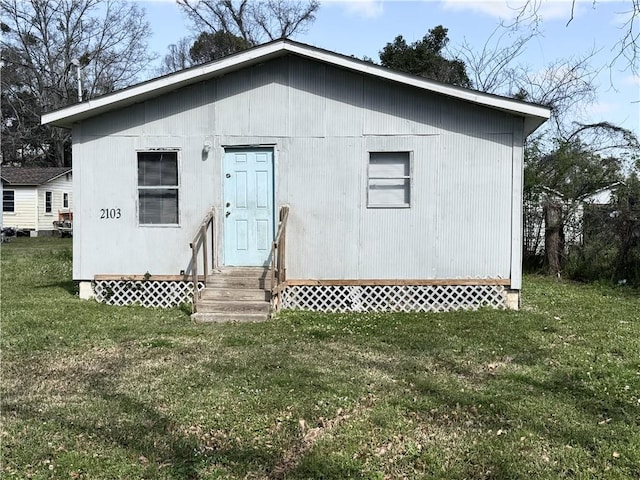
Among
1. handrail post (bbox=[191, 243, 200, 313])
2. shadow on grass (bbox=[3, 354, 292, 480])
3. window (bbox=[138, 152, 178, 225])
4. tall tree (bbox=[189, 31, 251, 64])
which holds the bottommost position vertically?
shadow on grass (bbox=[3, 354, 292, 480])

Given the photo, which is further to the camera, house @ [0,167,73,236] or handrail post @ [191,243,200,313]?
house @ [0,167,73,236]

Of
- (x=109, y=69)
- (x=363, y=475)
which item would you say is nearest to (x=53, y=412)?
(x=363, y=475)

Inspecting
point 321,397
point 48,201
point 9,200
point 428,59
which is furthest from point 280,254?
point 9,200

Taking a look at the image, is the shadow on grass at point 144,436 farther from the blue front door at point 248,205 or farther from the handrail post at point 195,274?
the blue front door at point 248,205

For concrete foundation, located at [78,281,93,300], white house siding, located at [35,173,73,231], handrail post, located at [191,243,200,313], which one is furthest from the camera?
white house siding, located at [35,173,73,231]

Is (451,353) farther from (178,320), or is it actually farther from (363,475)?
(178,320)

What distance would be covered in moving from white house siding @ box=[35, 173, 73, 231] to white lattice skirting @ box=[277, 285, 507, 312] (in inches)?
994

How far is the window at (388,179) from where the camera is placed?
893 cm

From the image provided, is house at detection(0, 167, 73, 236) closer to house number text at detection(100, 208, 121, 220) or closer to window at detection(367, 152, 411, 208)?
house number text at detection(100, 208, 121, 220)

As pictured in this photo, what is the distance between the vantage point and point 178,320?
7992 millimetres

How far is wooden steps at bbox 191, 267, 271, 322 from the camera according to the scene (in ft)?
25.8

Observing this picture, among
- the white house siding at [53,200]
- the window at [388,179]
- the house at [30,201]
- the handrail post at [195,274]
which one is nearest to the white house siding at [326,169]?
the window at [388,179]

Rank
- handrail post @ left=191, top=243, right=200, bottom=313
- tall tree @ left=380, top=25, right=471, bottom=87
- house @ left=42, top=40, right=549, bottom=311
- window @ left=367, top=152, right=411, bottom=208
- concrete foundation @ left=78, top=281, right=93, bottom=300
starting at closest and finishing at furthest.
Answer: handrail post @ left=191, top=243, right=200, bottom=313 → house @ left=42, top=40, right=549, bottom=311 → window @ left=367, top=152, right=411, bottom=208 → concrete foundation @ left=78, top=281, right=93, bottom=300 → tall tree @ left=380, top=25, right=471, bottom=87

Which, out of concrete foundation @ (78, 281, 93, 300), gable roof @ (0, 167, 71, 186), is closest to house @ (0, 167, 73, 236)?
gable roof @ (0, 167, 71, 186)
